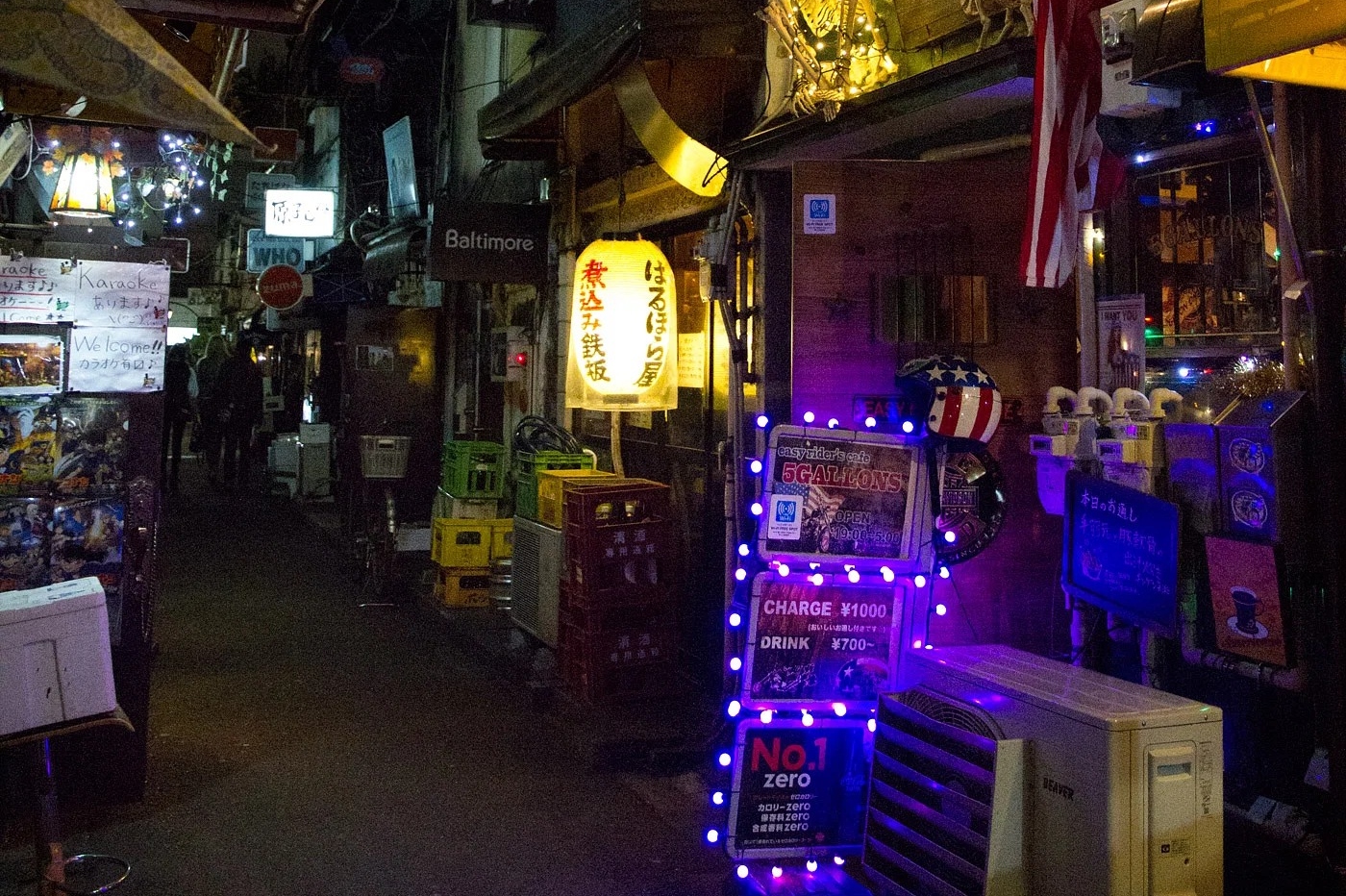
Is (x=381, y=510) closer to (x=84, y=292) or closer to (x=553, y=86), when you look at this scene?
(x=553, y=86)

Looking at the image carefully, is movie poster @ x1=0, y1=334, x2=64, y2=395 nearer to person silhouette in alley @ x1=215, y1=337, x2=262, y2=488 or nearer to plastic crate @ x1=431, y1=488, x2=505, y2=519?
plastic crate @ x1=431, y1=488, x2=505, y2=519

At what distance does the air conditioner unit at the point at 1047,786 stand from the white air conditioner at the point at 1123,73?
2.34 meters

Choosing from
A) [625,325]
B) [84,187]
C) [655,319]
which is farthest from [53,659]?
[655,319]

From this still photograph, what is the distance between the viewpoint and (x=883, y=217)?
5.95 meters

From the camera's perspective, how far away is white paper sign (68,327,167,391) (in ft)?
20.3

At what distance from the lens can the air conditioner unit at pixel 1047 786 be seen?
3775 mm

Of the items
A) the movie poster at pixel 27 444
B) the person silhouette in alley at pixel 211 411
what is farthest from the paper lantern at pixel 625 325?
the person silhouette in alley at pixel 211 411

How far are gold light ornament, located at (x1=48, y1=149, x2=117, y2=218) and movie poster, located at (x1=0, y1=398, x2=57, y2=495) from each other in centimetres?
263

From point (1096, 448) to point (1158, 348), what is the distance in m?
0.76

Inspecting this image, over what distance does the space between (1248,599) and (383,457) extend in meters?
10.3

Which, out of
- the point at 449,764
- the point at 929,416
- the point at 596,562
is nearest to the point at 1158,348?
the point at 929,416

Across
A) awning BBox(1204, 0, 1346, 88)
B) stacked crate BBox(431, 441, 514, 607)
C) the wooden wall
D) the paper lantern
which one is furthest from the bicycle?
awning BBox(1204, 0, 1346, 88)

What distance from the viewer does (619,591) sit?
825 cm

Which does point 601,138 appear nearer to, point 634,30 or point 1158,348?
point 634,30
